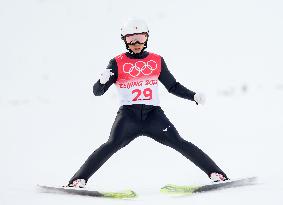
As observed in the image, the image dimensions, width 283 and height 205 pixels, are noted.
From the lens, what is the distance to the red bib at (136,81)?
501cm

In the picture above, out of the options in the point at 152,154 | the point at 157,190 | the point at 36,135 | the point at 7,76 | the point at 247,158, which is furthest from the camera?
the point at 7,76

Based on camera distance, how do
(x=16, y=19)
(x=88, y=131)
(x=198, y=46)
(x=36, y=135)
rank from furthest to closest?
(x=16, y=19)
(x=198, y=46)
(x=88, y=131)
(x=36, y=135)

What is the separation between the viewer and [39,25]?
109 ft

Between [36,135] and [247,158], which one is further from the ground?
[36,135]

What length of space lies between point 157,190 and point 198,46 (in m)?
25.4

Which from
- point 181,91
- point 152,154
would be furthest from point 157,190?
point 152,154

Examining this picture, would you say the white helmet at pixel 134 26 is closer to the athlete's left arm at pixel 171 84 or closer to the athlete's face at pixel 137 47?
the athlete's face at pixel 137 47

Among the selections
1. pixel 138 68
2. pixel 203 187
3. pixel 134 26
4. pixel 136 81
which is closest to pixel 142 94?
pixel 136 81

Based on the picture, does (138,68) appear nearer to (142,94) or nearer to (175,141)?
(142,94)

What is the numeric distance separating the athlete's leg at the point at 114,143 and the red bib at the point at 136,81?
153 millimetres

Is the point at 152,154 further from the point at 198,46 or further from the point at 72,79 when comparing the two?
the point at 198,46

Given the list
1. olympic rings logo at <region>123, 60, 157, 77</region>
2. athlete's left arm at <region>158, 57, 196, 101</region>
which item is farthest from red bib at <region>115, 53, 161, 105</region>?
athlete's left arm at <region>158, 57, 196, 101</region>

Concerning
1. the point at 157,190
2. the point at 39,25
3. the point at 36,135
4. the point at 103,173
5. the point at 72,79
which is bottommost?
the point at 157,190

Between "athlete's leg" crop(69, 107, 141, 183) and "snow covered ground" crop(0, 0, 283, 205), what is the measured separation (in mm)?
419
